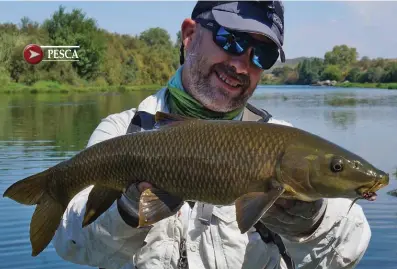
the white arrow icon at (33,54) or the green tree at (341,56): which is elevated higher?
the white arrow icon at (33,54)

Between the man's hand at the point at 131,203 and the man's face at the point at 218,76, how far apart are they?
0.94m

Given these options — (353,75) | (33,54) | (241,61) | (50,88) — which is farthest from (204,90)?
(353,75)

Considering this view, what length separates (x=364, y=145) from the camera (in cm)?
1845

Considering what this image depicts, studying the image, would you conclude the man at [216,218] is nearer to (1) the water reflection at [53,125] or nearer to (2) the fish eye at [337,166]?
(2) the fish eye at [337,166]

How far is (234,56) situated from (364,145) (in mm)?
15693

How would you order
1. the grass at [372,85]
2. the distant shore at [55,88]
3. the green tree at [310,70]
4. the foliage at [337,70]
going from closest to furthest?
the distant shore at [55,88] < the grass at [372,85] < the foliage at [337,70] < the green tree at [310,70]

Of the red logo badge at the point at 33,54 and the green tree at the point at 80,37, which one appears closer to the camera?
the red logo badge at the point at 33,54

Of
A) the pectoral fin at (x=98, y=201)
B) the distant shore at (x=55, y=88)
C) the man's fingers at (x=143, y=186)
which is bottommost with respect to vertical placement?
the distant shore at (x=55, y=88)

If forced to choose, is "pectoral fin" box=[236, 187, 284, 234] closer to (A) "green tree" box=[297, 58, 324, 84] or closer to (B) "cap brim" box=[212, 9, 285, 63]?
(B) "cap brim" box=[212, 9, 285, 63]

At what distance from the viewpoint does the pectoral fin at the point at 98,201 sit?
294 centimetres

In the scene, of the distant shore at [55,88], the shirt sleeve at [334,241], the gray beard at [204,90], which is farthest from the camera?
the distant shore at [55,88]

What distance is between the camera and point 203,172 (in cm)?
267

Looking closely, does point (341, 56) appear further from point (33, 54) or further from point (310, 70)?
point (33, 54)

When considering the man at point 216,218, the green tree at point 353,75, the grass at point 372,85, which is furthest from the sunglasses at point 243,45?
the green tree at point 353,75
